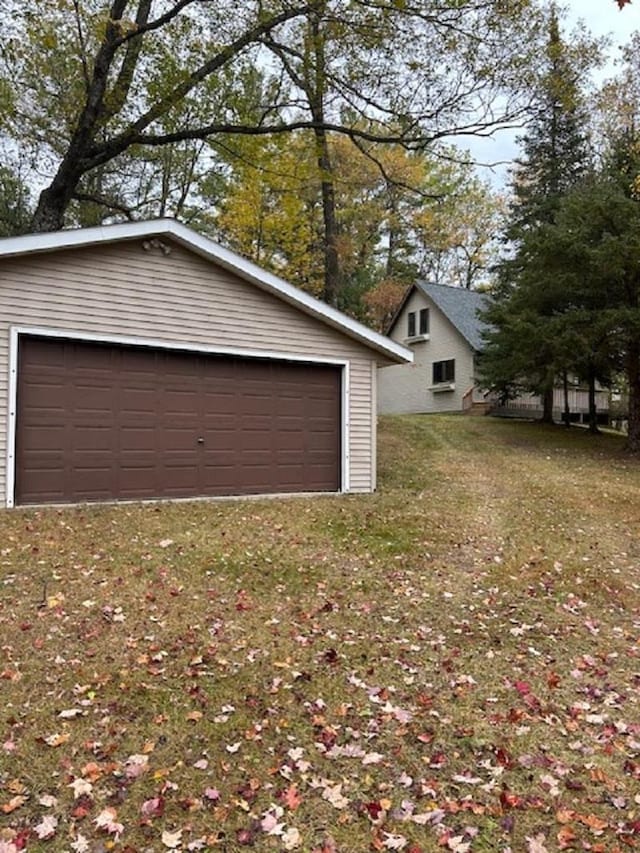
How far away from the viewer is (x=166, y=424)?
9273 millimetres

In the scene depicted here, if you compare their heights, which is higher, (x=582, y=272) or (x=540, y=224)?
(x=540, y=224)

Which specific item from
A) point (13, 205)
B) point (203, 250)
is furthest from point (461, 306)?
point (203, 250)

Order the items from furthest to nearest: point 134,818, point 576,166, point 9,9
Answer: point 576,166 → point 9,9 → point 134,818

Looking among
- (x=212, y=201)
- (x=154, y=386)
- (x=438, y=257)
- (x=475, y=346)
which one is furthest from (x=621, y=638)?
(x=438, y=257)

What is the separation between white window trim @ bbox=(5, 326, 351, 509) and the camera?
26.7ft

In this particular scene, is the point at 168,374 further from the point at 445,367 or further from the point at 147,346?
the point at 445,367

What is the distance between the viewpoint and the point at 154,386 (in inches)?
364

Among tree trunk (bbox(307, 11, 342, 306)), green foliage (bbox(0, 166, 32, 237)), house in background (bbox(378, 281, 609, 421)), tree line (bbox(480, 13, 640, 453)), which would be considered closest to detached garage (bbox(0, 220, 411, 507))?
tree trunk (bbox(307, 11, 342, 306))

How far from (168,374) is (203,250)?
1.91m

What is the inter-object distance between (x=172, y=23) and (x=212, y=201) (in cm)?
1077

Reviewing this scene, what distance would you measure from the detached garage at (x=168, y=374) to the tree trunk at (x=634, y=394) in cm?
868

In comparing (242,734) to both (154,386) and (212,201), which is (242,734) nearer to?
(154,386)

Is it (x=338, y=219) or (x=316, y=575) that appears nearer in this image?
(x=316, y=575)

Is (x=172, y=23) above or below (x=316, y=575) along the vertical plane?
above
